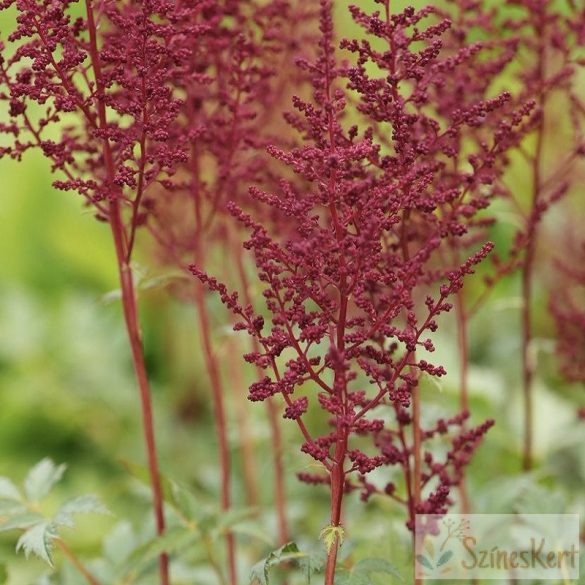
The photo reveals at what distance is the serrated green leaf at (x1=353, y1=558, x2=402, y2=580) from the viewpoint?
8.09 feet

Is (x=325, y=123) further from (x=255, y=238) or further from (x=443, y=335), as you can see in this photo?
(x=443, y=335)

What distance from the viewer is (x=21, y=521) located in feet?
8.83

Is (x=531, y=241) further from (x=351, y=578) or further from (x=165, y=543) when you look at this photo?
(x=165, y=543)

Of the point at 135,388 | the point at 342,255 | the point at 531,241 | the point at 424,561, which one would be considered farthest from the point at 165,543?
the point at 135,388

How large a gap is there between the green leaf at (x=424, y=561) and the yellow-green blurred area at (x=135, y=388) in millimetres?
1204

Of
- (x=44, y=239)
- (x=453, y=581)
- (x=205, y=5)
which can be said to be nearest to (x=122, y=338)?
(x=44, y=239)

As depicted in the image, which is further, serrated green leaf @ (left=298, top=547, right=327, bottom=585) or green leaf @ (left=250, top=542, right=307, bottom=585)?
serrated green leaf @ (left=298, top=547, right=327, bottom=585)

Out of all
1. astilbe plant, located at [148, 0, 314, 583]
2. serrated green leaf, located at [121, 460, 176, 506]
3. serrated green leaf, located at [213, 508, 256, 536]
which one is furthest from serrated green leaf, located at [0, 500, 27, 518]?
astilbe plant, located at [148, 0, 314, 583]

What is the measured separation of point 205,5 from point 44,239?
509 cm

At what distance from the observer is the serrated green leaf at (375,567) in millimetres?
2467

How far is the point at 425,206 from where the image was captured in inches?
91.5

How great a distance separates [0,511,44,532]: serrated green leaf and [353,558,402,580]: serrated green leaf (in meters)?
0.96

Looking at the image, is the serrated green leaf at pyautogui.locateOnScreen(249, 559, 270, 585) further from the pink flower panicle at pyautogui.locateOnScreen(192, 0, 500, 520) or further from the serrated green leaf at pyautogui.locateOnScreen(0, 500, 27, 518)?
the serrated green leaf at pyautogui.locateOnScreen(0, 500, 27, 518)

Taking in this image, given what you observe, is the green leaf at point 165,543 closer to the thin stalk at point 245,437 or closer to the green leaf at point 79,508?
the green leaf at point 79,508
